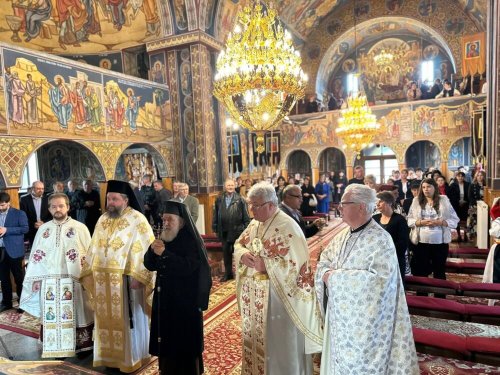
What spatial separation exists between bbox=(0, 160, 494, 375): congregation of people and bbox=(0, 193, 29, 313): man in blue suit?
5.96ft

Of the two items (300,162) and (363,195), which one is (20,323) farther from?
(300,162)

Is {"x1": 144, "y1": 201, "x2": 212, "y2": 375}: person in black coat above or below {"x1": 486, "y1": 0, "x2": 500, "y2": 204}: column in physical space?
below

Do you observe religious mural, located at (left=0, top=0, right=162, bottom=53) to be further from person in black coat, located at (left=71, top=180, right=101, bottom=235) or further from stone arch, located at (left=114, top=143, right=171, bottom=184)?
person in black coat, located at (left=71, top=180, right=101, bottom=235)

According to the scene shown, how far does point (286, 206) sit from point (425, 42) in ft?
64.3

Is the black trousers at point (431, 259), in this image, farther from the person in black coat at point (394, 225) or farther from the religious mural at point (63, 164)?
the religious mural at point (63, 164)

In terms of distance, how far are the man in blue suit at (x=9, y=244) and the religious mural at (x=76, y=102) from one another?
2598mm

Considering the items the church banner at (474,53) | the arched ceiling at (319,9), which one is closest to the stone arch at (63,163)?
the arched ceiling at (319,9)

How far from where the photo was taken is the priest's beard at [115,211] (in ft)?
11.3

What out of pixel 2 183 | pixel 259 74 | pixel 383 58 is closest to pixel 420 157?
pixel 383 58

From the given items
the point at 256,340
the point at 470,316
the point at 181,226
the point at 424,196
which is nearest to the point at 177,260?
the point at 181,226

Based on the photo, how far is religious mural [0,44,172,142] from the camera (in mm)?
7289

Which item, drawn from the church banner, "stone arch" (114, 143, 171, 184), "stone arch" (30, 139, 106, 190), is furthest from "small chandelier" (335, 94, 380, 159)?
"stone arch" (30, 139, 106, 190)

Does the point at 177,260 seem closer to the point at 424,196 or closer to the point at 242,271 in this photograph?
the point at 242,271

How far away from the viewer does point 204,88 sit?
1088cm
